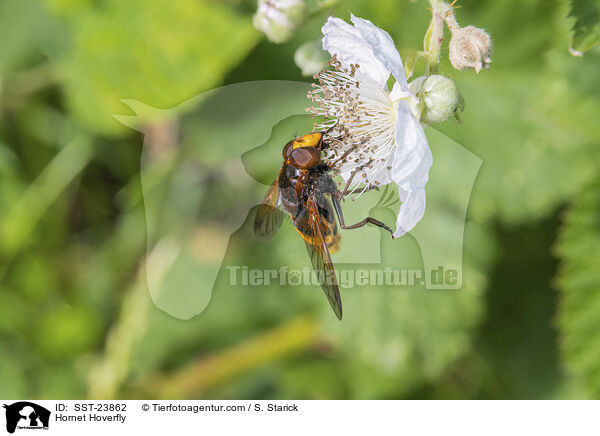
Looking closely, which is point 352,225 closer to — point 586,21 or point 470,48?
point 470,48

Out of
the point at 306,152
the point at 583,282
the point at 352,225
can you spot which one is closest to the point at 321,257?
the point at 352,225

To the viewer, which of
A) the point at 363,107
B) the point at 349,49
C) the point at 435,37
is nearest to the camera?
the point at 435,37

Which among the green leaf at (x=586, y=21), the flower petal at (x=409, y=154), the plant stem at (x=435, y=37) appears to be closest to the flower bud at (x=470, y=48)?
the plant stem at (x=435, y=37)

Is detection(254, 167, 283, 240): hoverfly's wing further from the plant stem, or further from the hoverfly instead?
the plant stem

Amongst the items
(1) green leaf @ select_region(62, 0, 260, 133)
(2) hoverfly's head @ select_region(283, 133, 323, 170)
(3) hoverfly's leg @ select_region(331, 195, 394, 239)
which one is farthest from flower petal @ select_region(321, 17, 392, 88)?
(1) green leaf @ select_region(62, 0, 260, 133)
